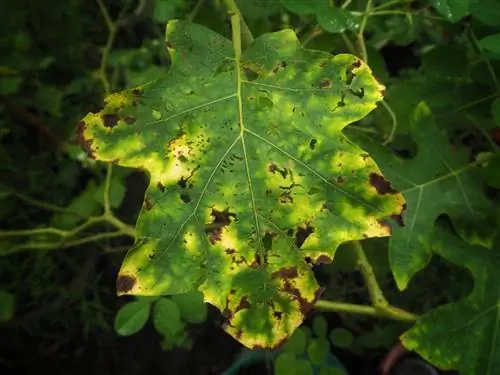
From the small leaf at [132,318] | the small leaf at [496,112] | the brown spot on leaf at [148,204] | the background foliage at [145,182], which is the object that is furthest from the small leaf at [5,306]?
the small leaf at [496,112]

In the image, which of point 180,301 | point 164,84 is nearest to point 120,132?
point 164,84

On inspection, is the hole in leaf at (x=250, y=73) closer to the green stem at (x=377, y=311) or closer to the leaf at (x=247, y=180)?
the leaf at (x=247, y=180)

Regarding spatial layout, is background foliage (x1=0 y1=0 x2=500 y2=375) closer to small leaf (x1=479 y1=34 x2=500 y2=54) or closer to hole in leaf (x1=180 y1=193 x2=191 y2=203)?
small leaf (x1=479 y1=34 x2=500 y2=54)

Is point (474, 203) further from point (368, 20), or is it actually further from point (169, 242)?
point (169, 242)

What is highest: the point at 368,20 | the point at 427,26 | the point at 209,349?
the point at 368,20

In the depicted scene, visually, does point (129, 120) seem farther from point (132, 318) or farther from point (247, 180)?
point (132, 318)
